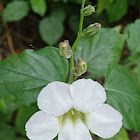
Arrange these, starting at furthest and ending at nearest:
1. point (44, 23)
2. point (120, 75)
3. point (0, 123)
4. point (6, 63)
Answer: point (44, 23) → point (0, 123) → point (120, 75) → point (6, 63)

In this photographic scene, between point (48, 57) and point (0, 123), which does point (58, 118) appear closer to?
point (48, 57)

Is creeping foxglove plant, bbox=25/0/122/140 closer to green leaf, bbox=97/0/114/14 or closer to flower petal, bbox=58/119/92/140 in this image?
flower petal, bbox=58/119/92/140

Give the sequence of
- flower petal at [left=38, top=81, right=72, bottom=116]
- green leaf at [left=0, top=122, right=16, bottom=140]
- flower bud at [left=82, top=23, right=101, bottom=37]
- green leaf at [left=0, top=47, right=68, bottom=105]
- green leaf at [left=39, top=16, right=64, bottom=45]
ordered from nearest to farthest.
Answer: flower petal at [left=38, top=81, right=72, bottom=116] < flower bud at [left=82, top=23, right=101, bottom=37] < green leaf at [left=0, top=47, right=68, bottom=105] < green leaf at [left=0, top=122, right=16, bottom=140] < green leaf at [left=39, top=16, right=64, bottom=45]

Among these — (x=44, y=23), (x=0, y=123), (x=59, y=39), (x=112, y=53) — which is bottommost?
(x=0, y=123)

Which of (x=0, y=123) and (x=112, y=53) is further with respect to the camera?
(x=0, y=123)

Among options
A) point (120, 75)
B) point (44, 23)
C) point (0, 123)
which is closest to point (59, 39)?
point (44, 23)

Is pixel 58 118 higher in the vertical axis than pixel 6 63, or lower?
lower

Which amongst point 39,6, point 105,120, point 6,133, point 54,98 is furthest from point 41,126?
point 39,6

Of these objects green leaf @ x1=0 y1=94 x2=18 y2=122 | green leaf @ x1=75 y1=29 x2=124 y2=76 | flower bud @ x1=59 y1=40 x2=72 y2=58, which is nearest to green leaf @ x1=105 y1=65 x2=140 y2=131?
green leaf @ x1=75 y1=29 x2=124 y2=76
